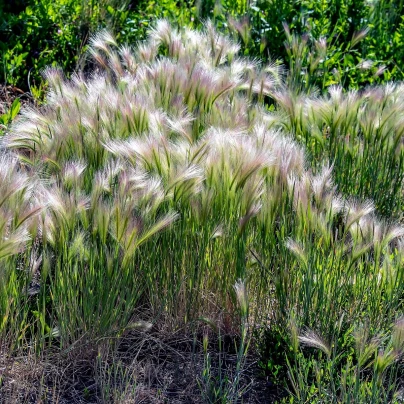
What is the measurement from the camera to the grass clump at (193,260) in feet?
8.16

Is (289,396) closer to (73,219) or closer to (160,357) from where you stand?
(160,357)

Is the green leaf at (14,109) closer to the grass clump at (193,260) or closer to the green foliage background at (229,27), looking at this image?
the green foliage background at (229,27)

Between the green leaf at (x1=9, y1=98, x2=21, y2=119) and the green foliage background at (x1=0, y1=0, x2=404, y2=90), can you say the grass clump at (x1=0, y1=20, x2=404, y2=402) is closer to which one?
the green leaf at (x1=9, y1=98, x2=21, y2=119)

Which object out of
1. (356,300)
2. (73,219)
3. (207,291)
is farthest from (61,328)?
(356,300)

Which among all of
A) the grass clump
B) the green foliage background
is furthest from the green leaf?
the grass clump

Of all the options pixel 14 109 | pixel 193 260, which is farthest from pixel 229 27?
pixel 193 260

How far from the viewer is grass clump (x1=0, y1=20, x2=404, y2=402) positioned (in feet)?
8.16

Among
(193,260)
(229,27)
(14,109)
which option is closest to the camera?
A: (193,260)

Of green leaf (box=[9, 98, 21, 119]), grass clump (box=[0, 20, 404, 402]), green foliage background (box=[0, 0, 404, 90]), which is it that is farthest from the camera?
green foliage background (box=[0, 0, 404, 90])

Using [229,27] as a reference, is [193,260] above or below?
below

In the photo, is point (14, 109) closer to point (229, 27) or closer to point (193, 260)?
point (229, 27)

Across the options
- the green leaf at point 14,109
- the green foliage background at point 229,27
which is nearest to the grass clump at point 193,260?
the green leaf at point 14,109

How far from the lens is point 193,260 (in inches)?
108

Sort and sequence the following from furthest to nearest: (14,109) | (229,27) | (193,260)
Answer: (229,27) < (14,109) < (193,260)
